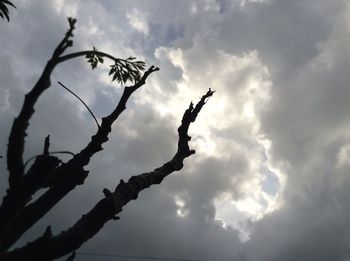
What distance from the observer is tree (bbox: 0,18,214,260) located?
4.11 meters

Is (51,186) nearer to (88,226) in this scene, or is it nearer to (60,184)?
(60,184)

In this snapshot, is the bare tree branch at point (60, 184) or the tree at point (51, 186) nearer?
the tree at point (51, 186)

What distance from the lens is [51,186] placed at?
16.1 ft

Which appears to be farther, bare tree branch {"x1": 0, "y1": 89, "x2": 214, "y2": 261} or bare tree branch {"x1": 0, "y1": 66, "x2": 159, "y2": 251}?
bare tree branch {"x1": 0, "y1": 66, "x2": 159, "y2": 251}

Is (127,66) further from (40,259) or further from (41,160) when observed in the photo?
(40,259)

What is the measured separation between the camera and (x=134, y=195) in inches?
227

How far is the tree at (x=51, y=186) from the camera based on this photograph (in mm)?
4113

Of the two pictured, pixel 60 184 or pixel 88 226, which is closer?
pixel 88 226

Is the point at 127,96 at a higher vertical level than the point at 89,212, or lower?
higher

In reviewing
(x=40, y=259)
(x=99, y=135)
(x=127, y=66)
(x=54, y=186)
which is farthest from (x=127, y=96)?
(x=40, y=259)

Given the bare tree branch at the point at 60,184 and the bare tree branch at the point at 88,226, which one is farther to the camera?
the bare tree branch at the point at 60,184

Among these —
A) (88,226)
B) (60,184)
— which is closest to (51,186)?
(60,184)

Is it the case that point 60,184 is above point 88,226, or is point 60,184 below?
above

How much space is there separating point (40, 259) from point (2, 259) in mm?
419
